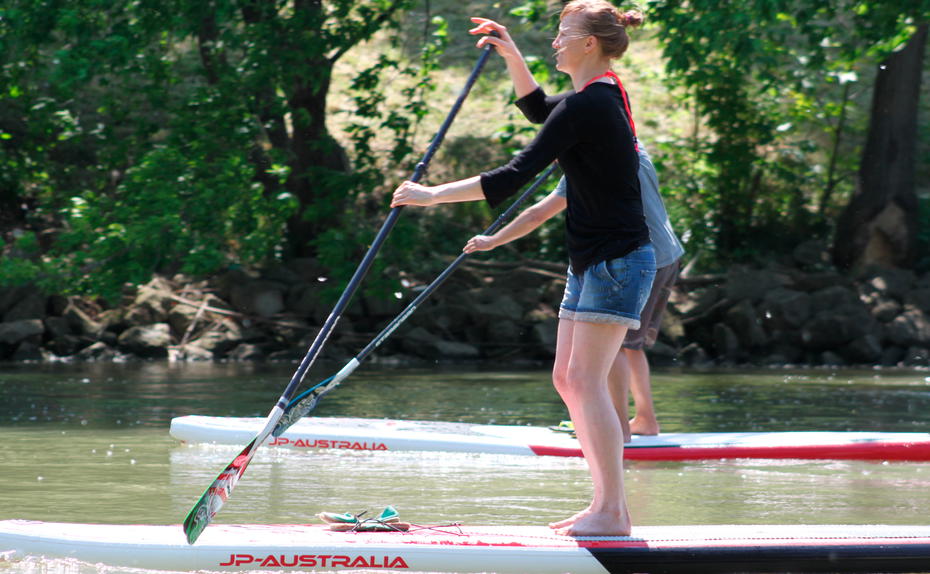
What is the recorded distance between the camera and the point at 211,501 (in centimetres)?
417

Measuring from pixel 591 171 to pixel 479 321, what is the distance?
11.5 metres

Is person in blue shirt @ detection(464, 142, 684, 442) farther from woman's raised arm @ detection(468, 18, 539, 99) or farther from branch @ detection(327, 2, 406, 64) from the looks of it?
branch @ detection(327, 2, 406, 64)

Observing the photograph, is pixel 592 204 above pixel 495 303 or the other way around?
above

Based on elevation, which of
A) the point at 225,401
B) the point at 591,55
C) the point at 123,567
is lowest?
the point at 225,401

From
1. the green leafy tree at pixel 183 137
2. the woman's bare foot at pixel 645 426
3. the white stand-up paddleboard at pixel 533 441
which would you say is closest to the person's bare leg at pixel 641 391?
the woman's bare foot at pixel 645 426

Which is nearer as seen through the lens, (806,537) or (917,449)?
(806,537)

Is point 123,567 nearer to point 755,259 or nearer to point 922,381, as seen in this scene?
point 922,381

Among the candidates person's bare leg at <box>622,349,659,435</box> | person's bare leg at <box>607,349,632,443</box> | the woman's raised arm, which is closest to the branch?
person's bare leg at <box>622,349,659,435</box>

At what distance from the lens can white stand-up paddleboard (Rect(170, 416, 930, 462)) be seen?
22.8ft

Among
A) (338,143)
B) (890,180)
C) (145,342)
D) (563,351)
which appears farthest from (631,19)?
(890,180)

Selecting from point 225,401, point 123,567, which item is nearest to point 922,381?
point 225,401

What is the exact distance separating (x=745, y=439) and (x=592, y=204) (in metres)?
3.30

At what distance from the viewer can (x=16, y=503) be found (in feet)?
17.6

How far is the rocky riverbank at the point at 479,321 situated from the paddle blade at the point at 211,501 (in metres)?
10.9
